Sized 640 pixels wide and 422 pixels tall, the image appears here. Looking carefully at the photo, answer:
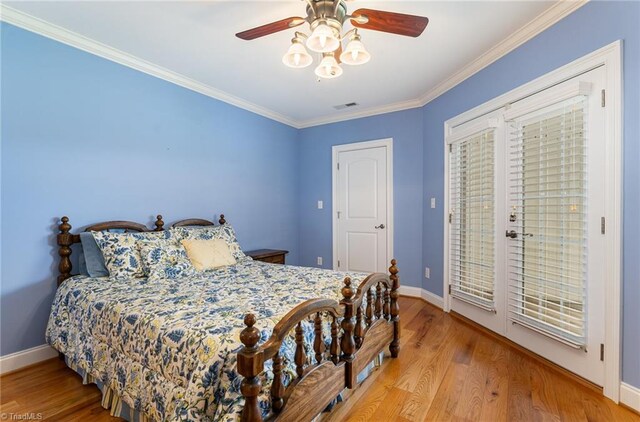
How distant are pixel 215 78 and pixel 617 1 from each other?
3136 mm

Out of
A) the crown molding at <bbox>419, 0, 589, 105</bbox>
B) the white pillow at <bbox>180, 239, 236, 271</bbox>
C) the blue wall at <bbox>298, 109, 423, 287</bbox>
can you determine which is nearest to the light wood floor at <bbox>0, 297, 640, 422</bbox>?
the white pillow at <bbox>180, 239, 236, 271</bbox>

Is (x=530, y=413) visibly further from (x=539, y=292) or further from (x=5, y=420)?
(x=5, y=420)

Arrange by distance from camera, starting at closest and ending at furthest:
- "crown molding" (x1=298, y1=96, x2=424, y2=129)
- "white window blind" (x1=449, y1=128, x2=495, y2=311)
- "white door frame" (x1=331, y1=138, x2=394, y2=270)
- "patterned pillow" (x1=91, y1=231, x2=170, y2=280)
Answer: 1. "patterned pillow" (x1=91, y1=231, x2=170, y2=280)
2. "white window blind" (x1=449, y1=128, x2=495, y2=311)
3. "crown molding" (x1=298, y1=96, x2=424, y2=129)
4. "white door frame" (x1=331, y1=138, x2=394, y2=270)

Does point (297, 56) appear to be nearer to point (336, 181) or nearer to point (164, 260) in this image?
point (164, 260)

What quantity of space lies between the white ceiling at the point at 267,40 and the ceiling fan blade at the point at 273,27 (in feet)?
1.00

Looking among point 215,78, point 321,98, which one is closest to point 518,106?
point 321,98

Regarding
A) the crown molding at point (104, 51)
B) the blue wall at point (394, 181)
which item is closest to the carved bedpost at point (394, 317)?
the blue wall at point (394, 181)

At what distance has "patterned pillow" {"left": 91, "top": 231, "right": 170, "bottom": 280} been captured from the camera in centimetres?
219

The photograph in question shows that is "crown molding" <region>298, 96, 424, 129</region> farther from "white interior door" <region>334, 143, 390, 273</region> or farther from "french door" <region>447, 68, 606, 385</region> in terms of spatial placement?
"french door" <region>447, 68, 606, 385</region>

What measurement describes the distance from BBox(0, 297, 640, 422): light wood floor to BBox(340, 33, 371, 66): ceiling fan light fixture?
2081 mm

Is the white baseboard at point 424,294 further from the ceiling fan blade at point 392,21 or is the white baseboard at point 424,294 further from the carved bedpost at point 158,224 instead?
the carved bedpost at point 158,224

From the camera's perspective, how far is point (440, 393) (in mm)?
1826

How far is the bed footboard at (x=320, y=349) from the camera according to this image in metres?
1.05

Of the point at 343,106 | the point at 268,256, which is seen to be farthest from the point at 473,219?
the point at 268,256
